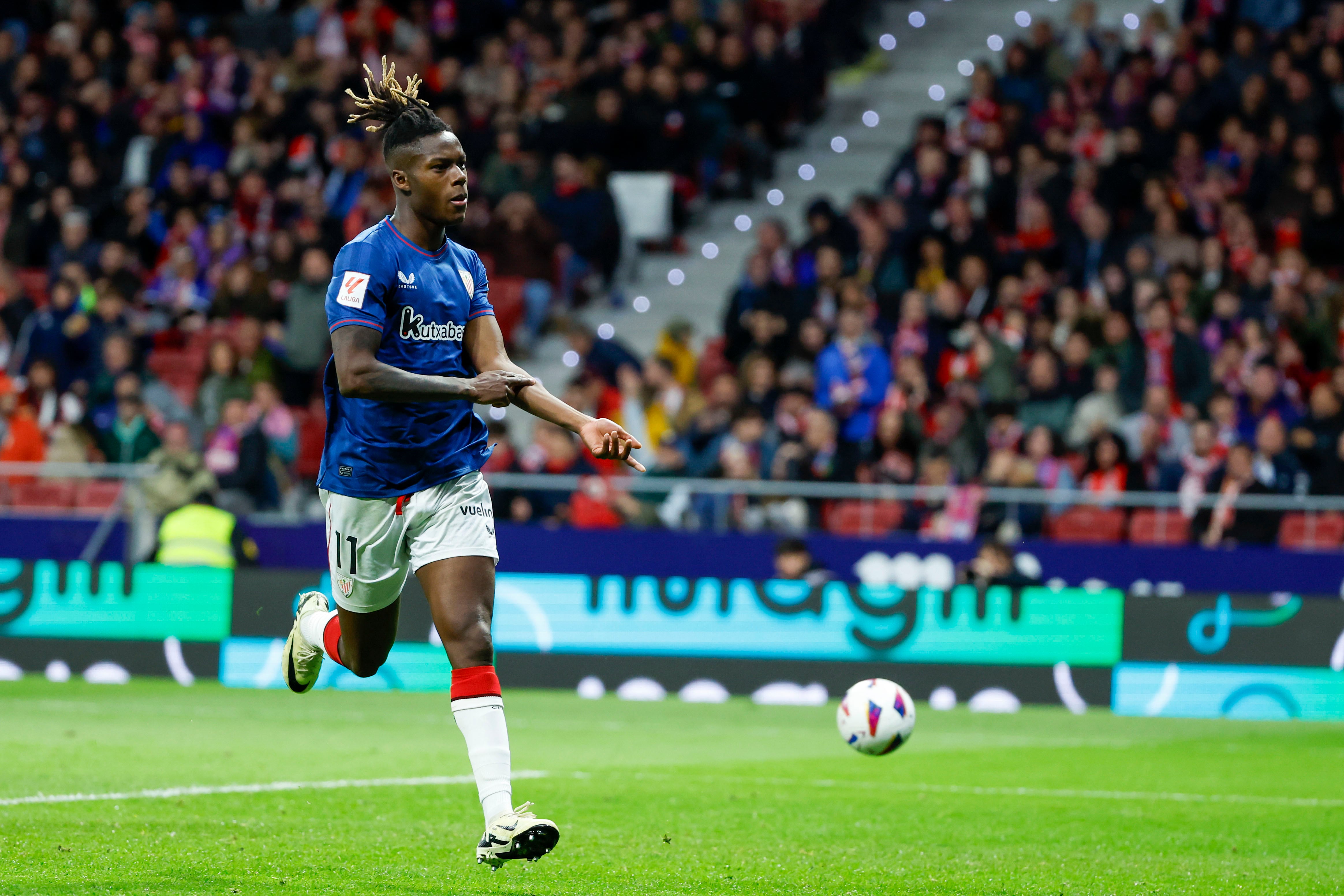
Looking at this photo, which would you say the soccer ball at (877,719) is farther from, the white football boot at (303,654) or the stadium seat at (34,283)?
the stadium seat at (34,283)

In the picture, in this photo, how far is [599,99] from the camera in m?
20.4

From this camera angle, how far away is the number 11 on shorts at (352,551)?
6.39m

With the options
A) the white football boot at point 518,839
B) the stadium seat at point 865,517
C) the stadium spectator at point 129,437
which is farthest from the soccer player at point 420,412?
the stadium spectator at point 129,437

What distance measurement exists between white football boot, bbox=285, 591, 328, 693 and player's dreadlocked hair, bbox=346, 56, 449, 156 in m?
2.02

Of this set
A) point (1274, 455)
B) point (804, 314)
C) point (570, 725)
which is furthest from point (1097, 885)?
point (804, 314)

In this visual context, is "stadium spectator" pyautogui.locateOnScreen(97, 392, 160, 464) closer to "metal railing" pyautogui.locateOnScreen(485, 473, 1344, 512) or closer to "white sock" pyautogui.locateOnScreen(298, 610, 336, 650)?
"metal railing" pyautogui.locateOnScreen(485, 473, 1344, 512)

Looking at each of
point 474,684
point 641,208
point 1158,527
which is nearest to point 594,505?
point 1158,527

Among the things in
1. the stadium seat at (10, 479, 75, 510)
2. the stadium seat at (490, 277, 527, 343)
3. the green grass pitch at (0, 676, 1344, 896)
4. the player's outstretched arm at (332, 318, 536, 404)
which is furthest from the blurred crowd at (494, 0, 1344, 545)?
the player's outstretched arm at (332, 318, 536, 404)

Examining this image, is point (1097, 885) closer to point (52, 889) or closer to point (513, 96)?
point (52, 889)

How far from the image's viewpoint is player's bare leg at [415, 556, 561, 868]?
219 inches

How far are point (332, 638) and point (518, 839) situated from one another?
1955mm

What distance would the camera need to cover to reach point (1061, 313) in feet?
53.9

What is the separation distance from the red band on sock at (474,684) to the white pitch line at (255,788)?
4.88 ft

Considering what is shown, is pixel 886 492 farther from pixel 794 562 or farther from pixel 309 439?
pixel 309 439
